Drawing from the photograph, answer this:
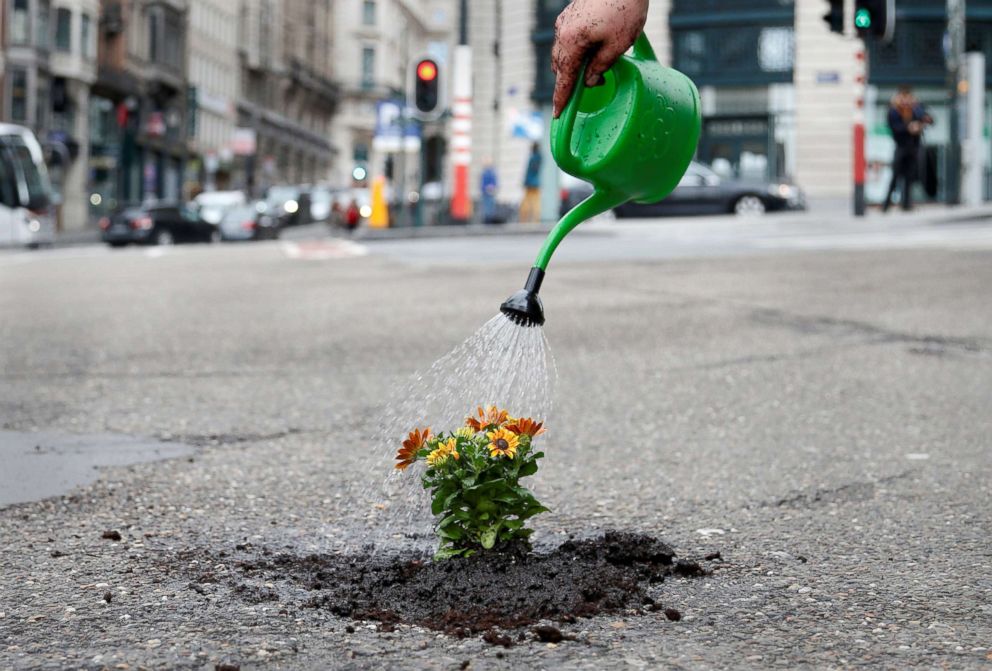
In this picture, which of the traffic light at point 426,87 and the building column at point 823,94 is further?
the building column at point 823,94

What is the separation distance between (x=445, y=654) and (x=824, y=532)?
1.67m

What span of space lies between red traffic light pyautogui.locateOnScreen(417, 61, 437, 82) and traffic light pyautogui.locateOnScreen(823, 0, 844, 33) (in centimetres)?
761

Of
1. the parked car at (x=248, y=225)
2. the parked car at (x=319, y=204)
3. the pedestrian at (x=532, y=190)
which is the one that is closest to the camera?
the pedestrian at (x=532, y=190)

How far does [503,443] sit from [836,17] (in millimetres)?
21403

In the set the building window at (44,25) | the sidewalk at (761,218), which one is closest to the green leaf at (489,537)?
the sidewalk at (761,218)

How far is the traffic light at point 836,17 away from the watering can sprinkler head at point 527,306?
21.4 m

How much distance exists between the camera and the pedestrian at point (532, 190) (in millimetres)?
34750

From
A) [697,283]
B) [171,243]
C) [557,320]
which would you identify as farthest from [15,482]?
[171,243]

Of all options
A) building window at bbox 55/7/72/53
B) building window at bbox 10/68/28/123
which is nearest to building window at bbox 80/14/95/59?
building window at bbox 55/7/72/53

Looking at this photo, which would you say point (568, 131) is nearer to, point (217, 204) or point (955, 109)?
point (955, 109)

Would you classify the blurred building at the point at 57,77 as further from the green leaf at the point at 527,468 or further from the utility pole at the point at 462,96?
the green leaf at the point at 527,468

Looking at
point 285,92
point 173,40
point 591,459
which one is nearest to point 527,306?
point 591,459

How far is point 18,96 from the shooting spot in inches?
2032

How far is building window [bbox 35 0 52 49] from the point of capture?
2092 inches
